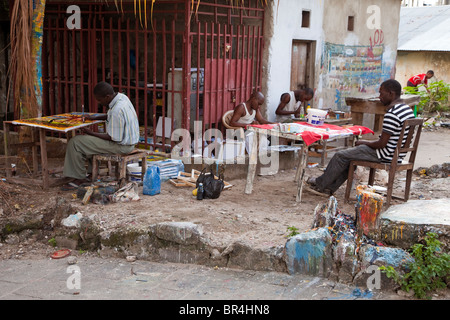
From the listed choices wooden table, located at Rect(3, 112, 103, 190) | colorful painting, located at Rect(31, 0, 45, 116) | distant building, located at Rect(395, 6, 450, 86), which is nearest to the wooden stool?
wooden table, located at Rect(3, 112, 103, 190)

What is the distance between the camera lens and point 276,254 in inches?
182

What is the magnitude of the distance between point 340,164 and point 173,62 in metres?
2.89

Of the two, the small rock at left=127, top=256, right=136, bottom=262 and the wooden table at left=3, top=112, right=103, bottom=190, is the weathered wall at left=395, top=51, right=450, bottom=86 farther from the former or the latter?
the small rock at left=127, top=256, right=136, bottom=262

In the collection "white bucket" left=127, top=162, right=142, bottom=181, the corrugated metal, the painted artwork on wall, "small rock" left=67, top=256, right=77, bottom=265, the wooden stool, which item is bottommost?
"small rock" left=67, top=256, right=77, bottom=265

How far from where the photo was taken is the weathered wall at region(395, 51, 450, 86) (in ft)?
59.9

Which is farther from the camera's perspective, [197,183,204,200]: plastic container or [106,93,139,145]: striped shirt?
[106,93,139,145]: striped shirt

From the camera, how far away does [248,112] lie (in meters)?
8.10

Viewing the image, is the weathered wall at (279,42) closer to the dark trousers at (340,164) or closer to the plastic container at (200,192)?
the dark trousers at (340,164)

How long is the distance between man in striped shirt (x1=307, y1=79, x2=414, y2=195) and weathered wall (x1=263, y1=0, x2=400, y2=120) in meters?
2.71

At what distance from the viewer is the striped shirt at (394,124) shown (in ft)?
20.0

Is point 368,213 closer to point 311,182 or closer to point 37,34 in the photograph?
point 311,182

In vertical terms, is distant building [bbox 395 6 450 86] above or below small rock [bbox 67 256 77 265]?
above

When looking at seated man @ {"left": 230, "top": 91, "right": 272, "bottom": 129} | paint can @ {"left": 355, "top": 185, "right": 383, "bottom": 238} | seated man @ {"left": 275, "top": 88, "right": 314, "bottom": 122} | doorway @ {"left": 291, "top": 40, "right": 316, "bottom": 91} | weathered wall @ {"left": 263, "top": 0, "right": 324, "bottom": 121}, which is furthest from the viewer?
doorway @ {"left": 291, "top": 40, "right": 316, "bottom": 91}

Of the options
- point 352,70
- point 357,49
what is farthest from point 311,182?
point 357,49
